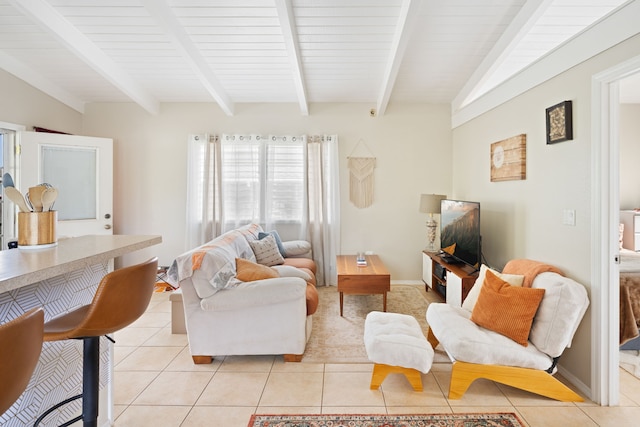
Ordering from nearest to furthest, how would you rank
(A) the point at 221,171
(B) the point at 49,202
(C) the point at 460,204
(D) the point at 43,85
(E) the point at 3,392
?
(E) the point at 3,392, (B) the point at 49,202, (C) the point at 460,204, (D) the point at 43,85, (A) the point at 221,171

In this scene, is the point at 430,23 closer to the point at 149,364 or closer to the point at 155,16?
the point at 155,16

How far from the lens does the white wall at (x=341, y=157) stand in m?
4.50

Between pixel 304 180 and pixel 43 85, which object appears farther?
pixel 304 180

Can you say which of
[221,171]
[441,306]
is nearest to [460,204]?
[441,306]

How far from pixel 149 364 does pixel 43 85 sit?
3615 millimetres

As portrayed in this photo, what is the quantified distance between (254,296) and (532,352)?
1.88 metres

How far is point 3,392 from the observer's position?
72cm

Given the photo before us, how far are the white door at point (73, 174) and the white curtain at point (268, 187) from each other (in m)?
1.02

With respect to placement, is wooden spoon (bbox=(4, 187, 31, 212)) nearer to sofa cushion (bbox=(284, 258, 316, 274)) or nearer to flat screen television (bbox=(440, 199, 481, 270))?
sofa cushion (bbox=(284, 258, 316, 274))

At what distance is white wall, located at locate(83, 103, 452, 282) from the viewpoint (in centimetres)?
450

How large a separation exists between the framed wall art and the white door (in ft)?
15.6

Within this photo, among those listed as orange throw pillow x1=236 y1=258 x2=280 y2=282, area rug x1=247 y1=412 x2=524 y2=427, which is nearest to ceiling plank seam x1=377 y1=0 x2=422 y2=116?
orange throw pillow x1=236 y1=258 x2=280 y2=282

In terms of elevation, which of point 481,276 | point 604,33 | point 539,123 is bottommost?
point 481,276

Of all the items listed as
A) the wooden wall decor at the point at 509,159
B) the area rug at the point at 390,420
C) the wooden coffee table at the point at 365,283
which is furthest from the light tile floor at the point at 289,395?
the wooden wall decor at the point at 509,159
